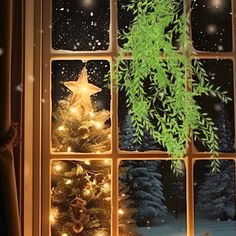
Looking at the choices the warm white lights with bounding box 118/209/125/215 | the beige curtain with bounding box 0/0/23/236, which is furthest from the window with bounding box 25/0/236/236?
the beige curtain with bounding box 0/0/23/236

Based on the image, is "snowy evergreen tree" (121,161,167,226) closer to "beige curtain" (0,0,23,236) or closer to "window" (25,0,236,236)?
"window" (25,0,236,236)

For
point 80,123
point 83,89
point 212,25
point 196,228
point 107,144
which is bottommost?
point 196,228

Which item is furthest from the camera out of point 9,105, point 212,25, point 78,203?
point 212,25

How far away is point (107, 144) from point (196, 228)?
61 centimetres

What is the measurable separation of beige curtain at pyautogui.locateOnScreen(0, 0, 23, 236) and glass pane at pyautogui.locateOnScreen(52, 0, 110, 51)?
310mm

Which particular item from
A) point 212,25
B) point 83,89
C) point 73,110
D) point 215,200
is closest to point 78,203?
point 73,110

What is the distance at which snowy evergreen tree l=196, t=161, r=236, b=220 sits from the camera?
2371mm

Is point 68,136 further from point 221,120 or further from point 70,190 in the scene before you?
point 221,120

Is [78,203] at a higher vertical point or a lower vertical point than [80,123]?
lower

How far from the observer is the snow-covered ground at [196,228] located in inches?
93.4

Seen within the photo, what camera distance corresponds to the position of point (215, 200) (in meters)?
2.38

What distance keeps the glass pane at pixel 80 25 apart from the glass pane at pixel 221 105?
543mm

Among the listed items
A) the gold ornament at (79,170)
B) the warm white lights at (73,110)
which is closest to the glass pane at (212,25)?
A: the warm white lights at (73,110)

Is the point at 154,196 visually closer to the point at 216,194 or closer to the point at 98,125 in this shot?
the point at 216,194
